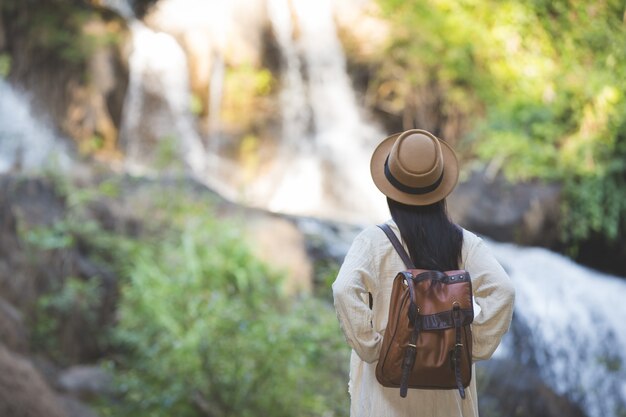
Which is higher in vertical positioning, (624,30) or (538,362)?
(624,30)

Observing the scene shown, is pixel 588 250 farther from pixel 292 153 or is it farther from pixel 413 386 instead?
pixel 413 386

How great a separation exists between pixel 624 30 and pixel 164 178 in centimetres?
732

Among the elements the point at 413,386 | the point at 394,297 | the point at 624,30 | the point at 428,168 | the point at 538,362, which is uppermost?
the point at 624,30

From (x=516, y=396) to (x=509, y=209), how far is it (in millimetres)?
4865

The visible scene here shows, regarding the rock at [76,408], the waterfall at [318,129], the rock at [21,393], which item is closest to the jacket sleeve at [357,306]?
the rock at [21,393]

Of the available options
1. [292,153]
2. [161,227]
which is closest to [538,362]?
[161,227]

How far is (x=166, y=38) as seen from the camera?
13320mm

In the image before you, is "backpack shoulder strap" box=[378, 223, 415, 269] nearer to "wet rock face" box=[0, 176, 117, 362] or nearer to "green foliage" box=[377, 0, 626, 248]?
"wet rock face" box=[0, 176, 117, 362]

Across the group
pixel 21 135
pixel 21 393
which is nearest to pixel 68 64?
pixel 21 135

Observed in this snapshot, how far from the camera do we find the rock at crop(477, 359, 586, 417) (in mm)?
4620

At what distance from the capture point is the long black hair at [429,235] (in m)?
2.18

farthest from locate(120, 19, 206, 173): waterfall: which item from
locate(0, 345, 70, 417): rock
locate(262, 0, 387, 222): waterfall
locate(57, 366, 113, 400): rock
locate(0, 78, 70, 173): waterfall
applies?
locate(0, 345, 70, 417): rock

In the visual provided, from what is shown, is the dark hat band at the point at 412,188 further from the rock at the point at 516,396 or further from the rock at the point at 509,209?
the rock at the point at 509,209

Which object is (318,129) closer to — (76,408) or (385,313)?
(76,408)
